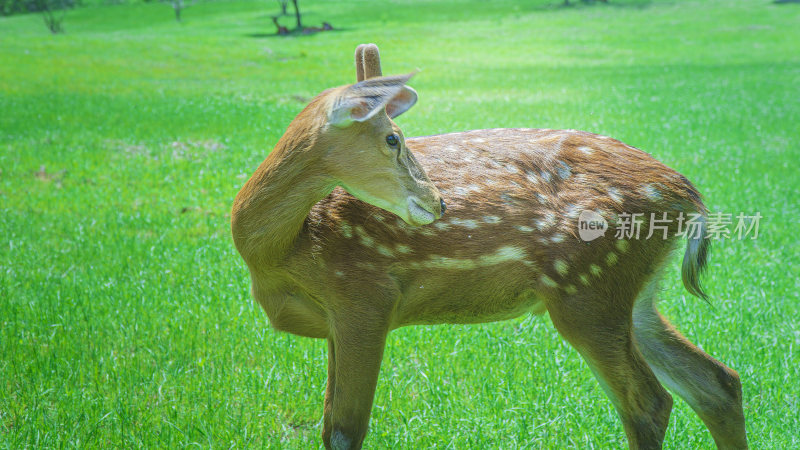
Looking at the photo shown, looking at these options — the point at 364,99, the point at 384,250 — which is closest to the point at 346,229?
the point at 384,250

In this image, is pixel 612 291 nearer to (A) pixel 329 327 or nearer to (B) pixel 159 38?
(A) pixel 329 327

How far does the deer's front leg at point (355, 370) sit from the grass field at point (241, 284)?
72 cm

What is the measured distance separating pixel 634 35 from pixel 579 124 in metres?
21.6

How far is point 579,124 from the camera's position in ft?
39.4

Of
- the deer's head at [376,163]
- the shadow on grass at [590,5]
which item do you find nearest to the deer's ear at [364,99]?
the deer's head at [376,163]

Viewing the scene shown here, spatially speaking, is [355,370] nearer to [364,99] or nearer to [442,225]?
[442,225]

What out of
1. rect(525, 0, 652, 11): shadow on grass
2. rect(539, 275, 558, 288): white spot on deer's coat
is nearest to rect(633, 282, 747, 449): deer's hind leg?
rect(539, 275, 558, 288): white spot on deer's coat

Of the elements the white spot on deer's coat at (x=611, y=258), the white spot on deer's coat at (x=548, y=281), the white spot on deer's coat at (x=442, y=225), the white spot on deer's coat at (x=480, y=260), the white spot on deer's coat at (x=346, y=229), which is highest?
the white spot on deer's coat at (x=346, y=229)

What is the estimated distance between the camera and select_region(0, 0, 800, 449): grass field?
12.8ft

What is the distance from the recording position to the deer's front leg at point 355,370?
9.98 ft

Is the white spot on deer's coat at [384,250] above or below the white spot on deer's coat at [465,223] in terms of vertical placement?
below

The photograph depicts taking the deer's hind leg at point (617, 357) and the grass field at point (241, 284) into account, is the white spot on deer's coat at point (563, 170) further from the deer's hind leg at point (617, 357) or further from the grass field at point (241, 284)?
the grass field at point (241, 284)

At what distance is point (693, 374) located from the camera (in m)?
3.43

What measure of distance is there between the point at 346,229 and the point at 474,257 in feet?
1.79
